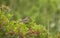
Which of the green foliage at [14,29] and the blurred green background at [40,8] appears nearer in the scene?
the green foliage at [14,29]

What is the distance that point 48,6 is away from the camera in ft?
32.9

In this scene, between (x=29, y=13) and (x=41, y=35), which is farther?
(x=29, y=13)

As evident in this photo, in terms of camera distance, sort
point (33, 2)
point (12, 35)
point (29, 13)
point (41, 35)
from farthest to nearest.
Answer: point (33, 2), point (29, 13), point (41, 35), point (12, 35)

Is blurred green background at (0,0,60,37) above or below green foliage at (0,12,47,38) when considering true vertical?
above

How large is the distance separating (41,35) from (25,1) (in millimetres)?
6567

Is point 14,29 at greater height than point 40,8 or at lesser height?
lesser

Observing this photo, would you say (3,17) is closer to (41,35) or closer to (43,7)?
(41,35)

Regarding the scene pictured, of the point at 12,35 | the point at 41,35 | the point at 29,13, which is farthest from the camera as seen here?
the point at 29,13

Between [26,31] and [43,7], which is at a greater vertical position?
[43,7]

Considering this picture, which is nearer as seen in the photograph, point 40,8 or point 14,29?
point 14,29

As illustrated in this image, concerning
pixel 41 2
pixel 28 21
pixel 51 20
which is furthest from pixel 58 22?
pixel 28 21

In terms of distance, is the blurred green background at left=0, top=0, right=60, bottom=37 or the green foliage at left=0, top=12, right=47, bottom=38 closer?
the green foliage at left=0, top=12, right=47, bottom=38

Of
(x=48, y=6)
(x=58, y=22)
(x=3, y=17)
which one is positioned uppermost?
(x=48, y=6)

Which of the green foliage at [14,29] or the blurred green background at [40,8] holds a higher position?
the blurred green background at [40,8]
